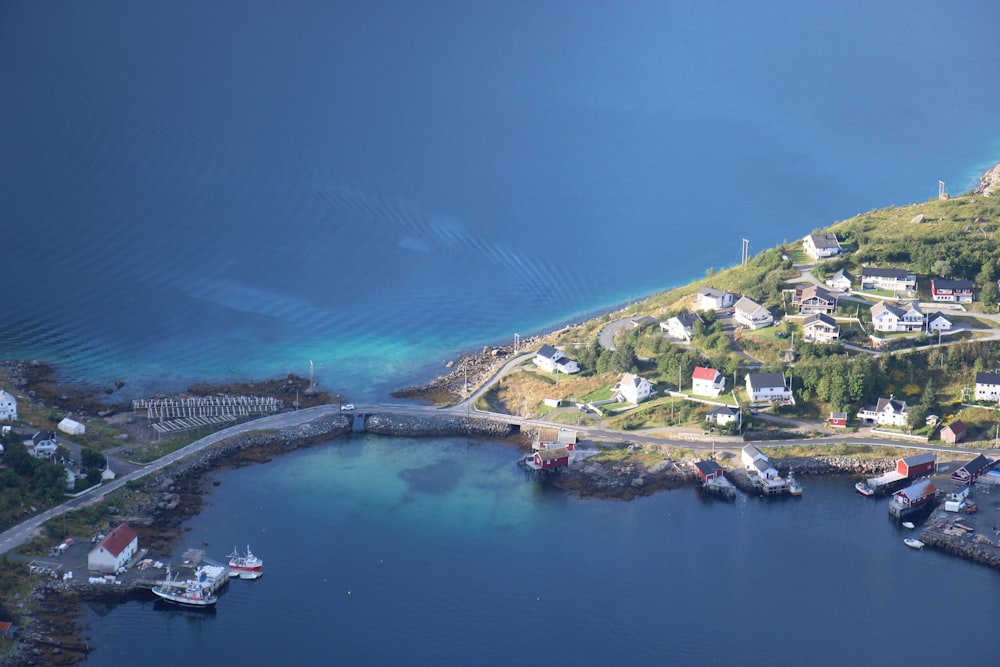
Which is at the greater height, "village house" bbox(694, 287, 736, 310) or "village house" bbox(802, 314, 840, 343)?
"village house" bbox(694, 287, 736, 310)

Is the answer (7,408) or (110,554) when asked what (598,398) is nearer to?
(110,554)

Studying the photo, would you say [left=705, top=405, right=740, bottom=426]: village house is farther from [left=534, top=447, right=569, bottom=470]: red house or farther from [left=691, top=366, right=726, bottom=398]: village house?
[left=534, top=447, right=569, bottom=470]: red house

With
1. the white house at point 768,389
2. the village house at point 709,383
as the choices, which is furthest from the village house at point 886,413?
the village house at point 709,383

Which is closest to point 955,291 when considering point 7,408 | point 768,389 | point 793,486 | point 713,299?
point 713,299

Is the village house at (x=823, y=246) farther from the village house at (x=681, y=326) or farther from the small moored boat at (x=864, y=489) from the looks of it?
the small moored boat at (x=864, y=489)

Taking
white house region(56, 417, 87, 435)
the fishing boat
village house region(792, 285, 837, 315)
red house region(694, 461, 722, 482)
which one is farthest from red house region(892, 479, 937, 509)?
white house region(56, 417, 87, 435)

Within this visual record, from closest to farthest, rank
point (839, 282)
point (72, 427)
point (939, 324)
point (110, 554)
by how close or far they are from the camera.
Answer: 1. point (110, 554)
2. point (72, 427)
3. point (939, 324)
4. point (839, 282)
